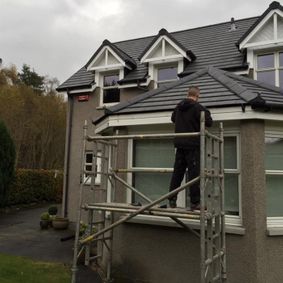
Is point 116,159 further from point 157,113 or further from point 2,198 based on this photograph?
point 2,198

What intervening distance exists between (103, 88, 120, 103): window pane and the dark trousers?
8307mm

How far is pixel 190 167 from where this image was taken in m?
5.58

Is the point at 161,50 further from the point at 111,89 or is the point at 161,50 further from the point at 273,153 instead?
the point at 273,153

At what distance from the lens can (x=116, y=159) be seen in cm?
745

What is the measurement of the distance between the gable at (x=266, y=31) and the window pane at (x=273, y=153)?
5.48 meters

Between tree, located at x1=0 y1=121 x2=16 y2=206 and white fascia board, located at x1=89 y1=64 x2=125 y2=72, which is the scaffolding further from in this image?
tree, located at x1=0 y1=121 x2=16 y2=206

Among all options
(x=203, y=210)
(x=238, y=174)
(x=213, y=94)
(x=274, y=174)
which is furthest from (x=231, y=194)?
(x=213, y=94)

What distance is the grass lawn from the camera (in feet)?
23.2

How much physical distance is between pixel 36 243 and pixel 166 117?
6641mm

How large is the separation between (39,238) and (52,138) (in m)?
20.4

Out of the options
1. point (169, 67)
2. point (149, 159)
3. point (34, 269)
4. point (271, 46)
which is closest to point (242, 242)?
point (149, 159)

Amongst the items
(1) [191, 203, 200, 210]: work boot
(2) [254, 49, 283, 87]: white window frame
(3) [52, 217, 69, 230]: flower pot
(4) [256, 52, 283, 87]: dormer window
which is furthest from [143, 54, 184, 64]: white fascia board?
(1) [191, 203, 200, 210]: work boot

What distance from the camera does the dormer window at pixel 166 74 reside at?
1286cm

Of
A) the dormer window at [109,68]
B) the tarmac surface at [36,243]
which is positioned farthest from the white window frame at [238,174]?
the dormer window at [109,68]
